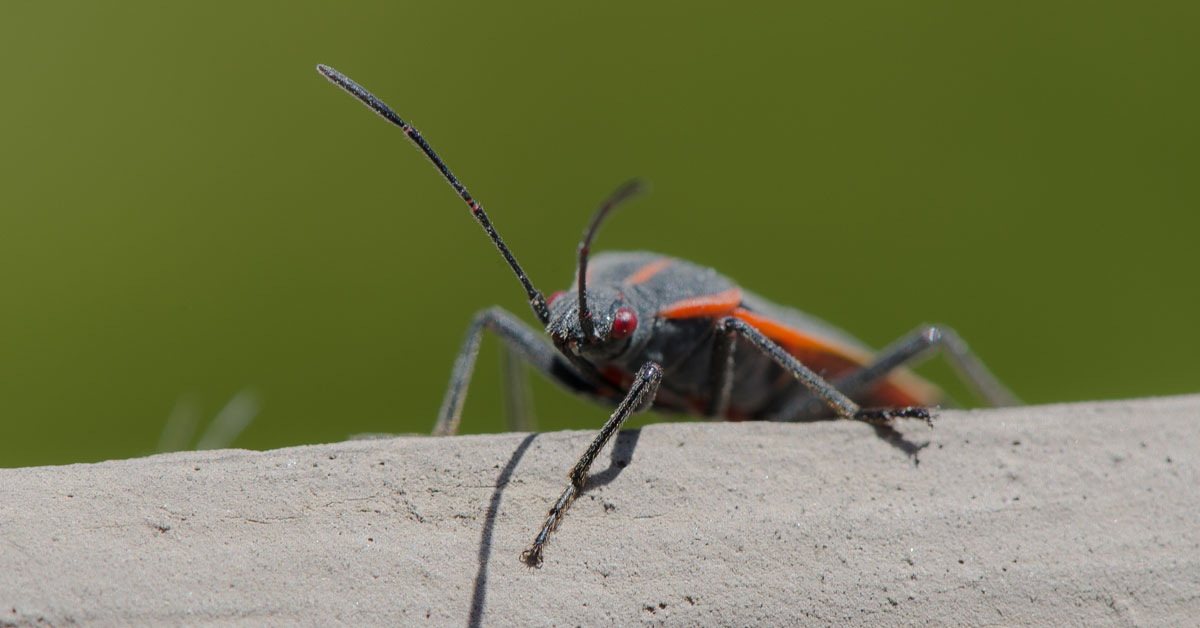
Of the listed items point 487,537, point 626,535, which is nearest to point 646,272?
point 626,535

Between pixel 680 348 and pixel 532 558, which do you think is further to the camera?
pixel 680 348

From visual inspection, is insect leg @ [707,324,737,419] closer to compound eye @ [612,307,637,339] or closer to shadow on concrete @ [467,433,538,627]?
compound eye @ [612,307,637,339]

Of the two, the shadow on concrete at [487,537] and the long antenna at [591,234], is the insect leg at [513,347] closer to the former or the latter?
the long antenna at [591,234]

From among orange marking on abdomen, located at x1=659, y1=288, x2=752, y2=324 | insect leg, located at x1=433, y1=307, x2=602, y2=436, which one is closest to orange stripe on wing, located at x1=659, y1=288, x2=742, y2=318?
orange marking on abdomen, located at x1=659, y1=288, x2=752, y2=324

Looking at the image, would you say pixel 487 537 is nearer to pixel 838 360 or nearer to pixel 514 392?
pixel 514 392

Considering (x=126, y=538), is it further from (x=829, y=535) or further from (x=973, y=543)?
(x=973, y=543)
